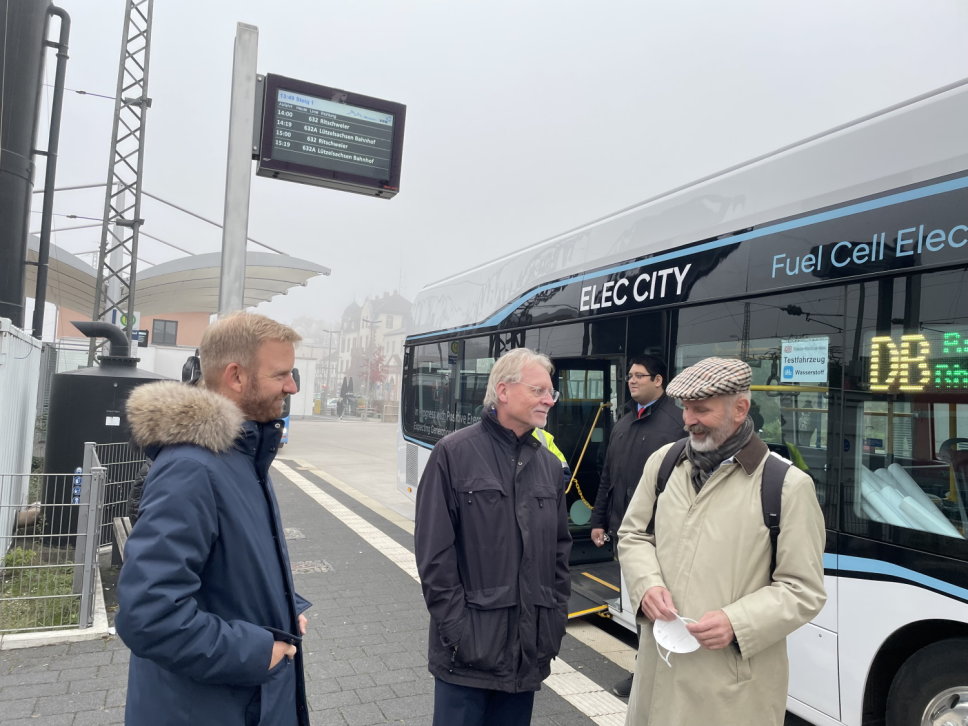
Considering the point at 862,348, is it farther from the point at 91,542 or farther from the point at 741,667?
the point at 91,542

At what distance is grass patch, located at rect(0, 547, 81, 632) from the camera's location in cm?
463

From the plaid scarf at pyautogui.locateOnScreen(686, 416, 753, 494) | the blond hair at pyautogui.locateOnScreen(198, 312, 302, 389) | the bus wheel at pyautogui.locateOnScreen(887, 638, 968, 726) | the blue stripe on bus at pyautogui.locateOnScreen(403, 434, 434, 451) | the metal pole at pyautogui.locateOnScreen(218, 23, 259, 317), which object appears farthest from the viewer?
the blue stripe on bus at pyautogui.locateOnScreen(403, 434, 434, 451)

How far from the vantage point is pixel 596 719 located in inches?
143

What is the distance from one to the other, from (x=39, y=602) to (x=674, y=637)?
16.2 ft

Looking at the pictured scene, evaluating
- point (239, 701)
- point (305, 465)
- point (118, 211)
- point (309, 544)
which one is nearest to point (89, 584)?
point (309, 544)

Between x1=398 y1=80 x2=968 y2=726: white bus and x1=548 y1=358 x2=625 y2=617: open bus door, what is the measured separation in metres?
1.33

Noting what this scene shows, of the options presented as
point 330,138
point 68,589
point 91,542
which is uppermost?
point 330,138

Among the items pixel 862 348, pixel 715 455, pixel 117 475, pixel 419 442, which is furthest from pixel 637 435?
pixel 419 442

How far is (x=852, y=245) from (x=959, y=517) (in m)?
1.27

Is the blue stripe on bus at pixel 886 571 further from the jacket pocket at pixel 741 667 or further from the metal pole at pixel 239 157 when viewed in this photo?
the metal pole at pixel 239 157

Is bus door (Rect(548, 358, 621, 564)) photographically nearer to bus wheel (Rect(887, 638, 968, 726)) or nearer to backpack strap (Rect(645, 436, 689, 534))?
bus wheel (Rect(887, 638, 968, 726))

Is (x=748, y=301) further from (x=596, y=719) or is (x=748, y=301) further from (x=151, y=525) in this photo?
(x=151, y=525)

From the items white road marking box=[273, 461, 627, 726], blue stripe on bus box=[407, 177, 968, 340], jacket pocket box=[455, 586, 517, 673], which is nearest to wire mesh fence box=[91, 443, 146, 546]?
white road marking box=[273, 461, 627, 726]

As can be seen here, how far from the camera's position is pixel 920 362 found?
2.81 m
